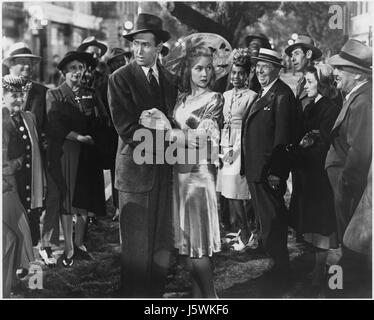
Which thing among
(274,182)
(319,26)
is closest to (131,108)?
(274,182)

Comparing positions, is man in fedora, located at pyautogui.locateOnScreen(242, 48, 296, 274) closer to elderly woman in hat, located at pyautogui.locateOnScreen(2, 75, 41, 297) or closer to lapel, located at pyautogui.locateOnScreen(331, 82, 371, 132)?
lapel, located at pyautogui.locateOnScreen(331, 82, 371, 132)

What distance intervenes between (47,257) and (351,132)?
289 centimetres

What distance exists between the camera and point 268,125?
5824 mm

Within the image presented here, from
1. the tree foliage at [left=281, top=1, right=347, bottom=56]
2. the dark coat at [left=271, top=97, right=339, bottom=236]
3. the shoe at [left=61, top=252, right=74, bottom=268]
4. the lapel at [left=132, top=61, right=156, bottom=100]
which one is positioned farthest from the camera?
the shoe at [left=61, top=252, right=74, bottom=268]

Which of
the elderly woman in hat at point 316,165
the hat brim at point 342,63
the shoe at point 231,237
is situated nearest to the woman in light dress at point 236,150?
the shoe at point 231,237

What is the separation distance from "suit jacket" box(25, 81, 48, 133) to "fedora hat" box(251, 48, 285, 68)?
1871mm

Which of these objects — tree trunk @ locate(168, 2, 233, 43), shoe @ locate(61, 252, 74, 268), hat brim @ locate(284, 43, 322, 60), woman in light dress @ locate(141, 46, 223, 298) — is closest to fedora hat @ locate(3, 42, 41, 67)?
woman in light dress @ locate(141, 46, 223, 298)

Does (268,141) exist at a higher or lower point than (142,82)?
lower

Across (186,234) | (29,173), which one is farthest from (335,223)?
(29,173)

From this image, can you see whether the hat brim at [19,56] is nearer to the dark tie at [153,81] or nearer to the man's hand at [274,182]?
the dark tie at [153,81]

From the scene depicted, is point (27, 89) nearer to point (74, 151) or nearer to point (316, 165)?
point (74, 151)

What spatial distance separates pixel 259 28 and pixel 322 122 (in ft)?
3.35

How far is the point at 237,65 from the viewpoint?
19.3ft

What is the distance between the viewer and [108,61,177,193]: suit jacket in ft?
18.9
